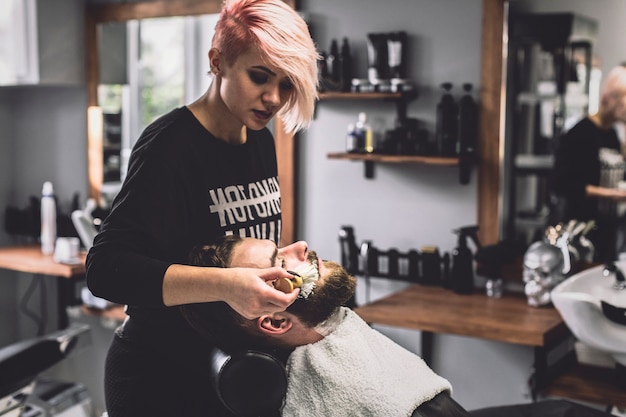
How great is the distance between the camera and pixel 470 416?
171cm

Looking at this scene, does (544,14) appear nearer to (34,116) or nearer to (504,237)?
(504,237)

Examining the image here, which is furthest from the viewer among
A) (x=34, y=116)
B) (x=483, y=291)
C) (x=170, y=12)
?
(x=34, y=116)

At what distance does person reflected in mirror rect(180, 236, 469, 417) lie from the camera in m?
1.53

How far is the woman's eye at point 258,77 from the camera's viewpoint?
166cm

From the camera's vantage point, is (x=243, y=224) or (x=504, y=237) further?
(x=504, y=237)

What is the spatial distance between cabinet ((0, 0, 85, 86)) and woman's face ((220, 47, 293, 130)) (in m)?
2.36

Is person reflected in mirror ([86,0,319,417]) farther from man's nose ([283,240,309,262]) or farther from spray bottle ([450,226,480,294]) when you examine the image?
spray bottle ([450,226,480,294])

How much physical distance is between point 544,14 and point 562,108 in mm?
361

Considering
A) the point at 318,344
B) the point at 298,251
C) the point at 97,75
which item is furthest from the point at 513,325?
the point at 97,75

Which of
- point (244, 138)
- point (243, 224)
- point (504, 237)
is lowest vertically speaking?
point (504, 237)

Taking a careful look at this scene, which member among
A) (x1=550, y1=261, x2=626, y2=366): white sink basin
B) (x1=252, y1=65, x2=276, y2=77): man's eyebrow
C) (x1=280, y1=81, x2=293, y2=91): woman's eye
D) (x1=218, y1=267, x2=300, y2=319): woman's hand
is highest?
(x1=252, y1=65, x2=276, y2=77): man's eyebrow

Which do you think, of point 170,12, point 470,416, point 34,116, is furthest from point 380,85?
point 34,116

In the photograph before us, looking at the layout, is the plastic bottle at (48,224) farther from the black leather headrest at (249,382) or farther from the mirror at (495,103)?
the black leather headrest at (249,382)

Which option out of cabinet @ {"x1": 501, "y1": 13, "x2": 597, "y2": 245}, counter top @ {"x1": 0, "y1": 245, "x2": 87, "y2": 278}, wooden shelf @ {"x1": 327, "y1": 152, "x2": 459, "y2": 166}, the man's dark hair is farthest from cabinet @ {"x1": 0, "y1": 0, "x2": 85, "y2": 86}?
the man's dark hair
